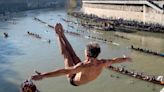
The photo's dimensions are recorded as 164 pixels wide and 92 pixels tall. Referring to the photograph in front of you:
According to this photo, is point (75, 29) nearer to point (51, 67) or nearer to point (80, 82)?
point (51, 67)

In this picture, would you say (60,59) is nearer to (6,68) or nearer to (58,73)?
(6,68)

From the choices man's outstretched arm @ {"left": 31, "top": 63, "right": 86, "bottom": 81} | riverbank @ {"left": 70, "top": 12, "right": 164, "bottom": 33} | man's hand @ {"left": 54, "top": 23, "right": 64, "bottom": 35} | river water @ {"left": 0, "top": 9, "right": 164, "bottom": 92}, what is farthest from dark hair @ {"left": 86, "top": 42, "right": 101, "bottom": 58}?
riverbank @ {"left": 70, "top": 12, "right": 164, "bottom": 33}

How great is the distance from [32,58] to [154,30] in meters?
11.9

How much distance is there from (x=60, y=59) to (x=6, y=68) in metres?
3.28

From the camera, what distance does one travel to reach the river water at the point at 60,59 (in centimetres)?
1492

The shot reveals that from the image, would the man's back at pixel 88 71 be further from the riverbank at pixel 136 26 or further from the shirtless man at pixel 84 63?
the riverbank at pixel 136 26

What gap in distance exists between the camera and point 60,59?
2072 centimetres

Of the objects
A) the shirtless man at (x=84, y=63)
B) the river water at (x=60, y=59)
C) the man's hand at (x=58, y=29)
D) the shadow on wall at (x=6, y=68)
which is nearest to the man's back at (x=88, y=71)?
the shirtless man at (x=84, y=63)

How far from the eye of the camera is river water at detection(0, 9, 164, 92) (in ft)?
49.0

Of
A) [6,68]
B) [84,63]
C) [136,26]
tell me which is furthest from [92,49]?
[136,26]

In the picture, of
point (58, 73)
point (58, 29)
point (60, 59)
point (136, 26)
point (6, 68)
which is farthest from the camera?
point (136, 26)

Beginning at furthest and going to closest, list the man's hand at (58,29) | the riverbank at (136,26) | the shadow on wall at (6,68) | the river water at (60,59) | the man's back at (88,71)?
the riverbank at (136,26), the shadow on wall at (6,68), the river water at (60,59), the man's hand at (58,29), the man's back at (88,71)

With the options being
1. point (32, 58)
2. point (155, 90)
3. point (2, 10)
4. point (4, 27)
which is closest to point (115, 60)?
point (155, 90)

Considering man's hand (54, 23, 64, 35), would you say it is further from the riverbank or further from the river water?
the riverbank
